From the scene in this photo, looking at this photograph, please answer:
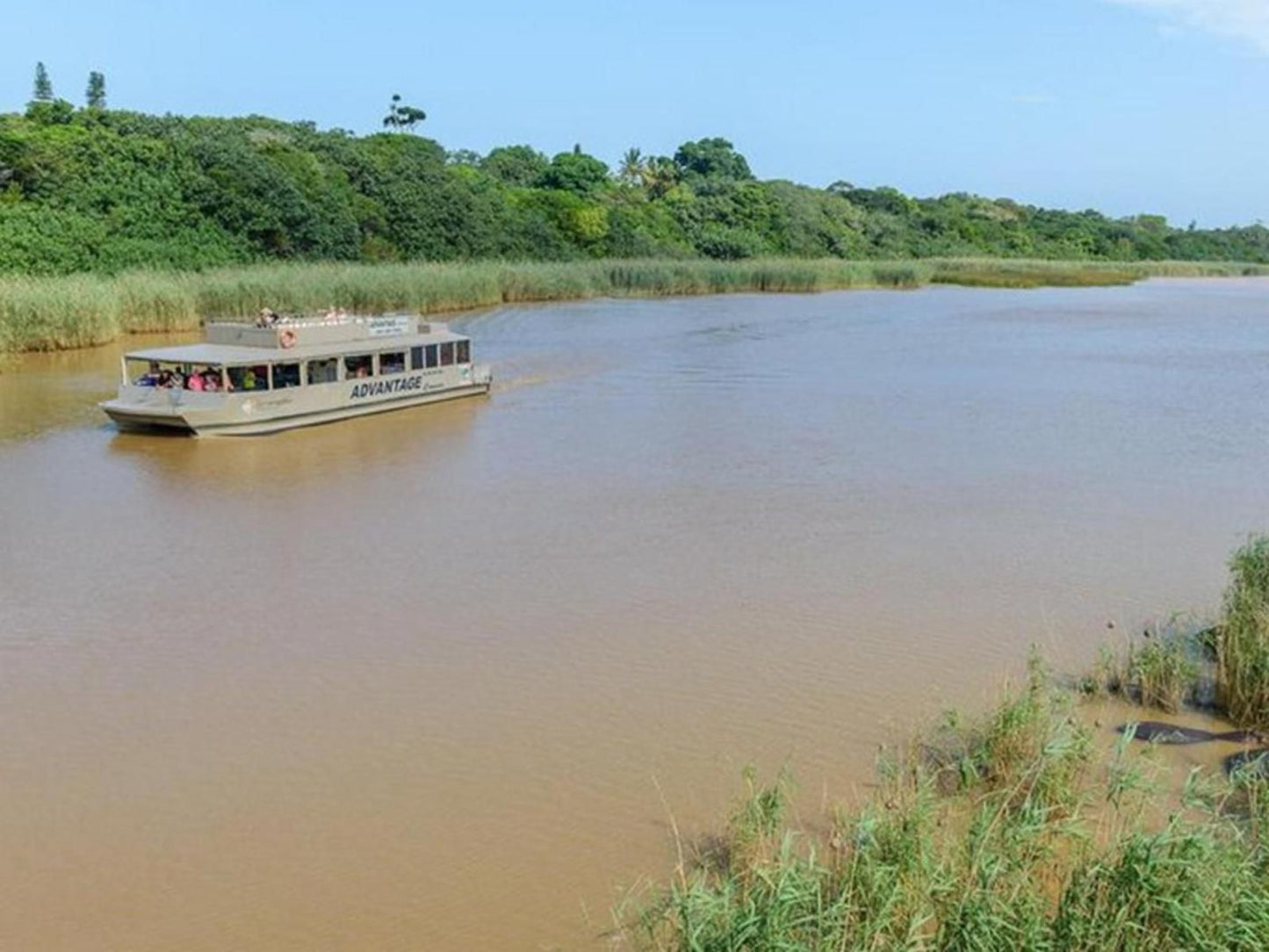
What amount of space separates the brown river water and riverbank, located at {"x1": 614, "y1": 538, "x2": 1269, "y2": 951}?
60cm

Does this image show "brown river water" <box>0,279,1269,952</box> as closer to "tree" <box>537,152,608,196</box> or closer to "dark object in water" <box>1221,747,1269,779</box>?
"dark object in water" <box>1221,747,1269,779</box>

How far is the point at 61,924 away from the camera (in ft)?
18.7

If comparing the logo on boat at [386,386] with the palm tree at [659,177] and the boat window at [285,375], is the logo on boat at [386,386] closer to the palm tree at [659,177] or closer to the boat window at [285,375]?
the boat window at [285,375]

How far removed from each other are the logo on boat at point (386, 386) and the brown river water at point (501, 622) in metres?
0.52

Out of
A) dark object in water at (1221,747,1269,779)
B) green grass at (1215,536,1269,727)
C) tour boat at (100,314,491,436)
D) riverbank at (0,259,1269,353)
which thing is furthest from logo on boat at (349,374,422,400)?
dark object in water at (1221,747,1269,779)

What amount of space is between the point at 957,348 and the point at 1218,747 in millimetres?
25863

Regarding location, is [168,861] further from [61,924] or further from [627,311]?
[627,311]

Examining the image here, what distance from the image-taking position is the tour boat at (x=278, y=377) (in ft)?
57.5

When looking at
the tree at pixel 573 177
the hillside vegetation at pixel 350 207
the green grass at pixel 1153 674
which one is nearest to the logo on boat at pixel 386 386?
the green grass at pixel 1153 674

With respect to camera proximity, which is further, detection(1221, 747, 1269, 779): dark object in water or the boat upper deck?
the boat upper deck

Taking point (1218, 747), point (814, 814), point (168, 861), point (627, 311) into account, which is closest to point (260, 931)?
point (168, 861)

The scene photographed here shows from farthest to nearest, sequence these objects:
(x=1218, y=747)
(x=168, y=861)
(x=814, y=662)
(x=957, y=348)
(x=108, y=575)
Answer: (x=957, y=348)
(x=108, y=575)
(x=814, y=662)
(x=1218, y=747)
(x=168, y=861)

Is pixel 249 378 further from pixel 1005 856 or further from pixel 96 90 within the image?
pixel 96 90

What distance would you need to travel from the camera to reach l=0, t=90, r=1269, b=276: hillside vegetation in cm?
3959
